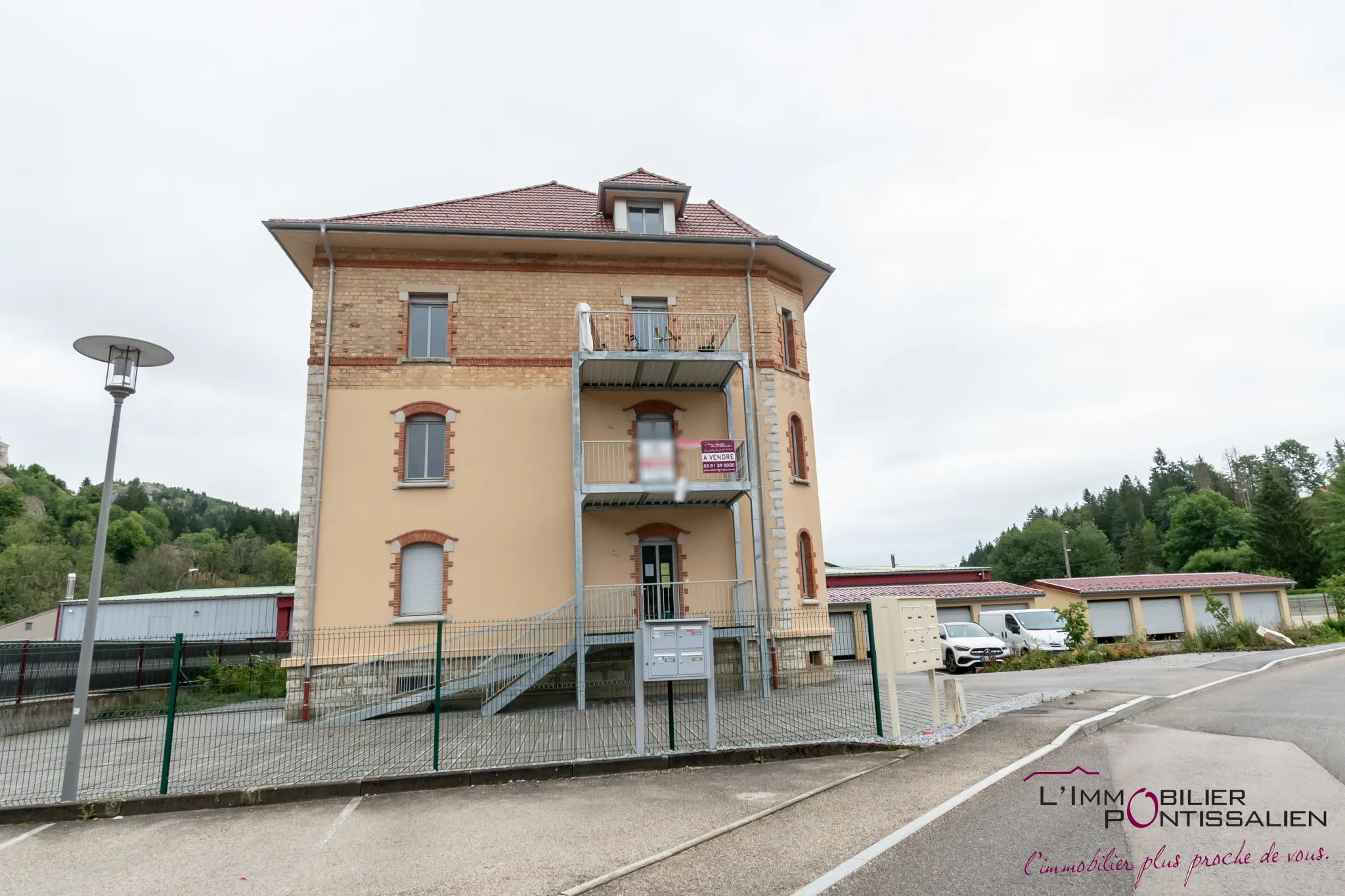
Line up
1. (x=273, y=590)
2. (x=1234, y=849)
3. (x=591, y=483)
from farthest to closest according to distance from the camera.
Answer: (x=273, y=590) → (x=591, y=483) → (x=1234, y=849)

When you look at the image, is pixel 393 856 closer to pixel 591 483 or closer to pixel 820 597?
pixel 591 483

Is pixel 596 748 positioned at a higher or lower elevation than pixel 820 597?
lower

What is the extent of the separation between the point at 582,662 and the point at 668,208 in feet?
36.2

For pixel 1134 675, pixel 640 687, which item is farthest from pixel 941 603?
pixel 640 687

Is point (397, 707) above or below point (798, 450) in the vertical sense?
below

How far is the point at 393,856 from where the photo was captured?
216 inches

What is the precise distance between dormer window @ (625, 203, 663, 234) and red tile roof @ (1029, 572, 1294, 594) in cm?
2462

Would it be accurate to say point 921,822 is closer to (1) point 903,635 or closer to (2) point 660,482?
(1) point 903,635

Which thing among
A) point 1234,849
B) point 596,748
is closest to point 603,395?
point 596,748

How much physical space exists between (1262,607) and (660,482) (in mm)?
32022

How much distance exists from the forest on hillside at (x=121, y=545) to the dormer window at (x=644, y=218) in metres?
23.5

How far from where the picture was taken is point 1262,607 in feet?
108

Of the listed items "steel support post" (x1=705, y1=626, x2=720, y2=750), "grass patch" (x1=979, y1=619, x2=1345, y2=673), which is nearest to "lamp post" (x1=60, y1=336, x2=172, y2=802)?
"steel support post" (x1=705, y1=626, x2=720, y2=750)

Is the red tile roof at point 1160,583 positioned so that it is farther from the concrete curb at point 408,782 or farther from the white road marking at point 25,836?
the white road marking at point 25,836
